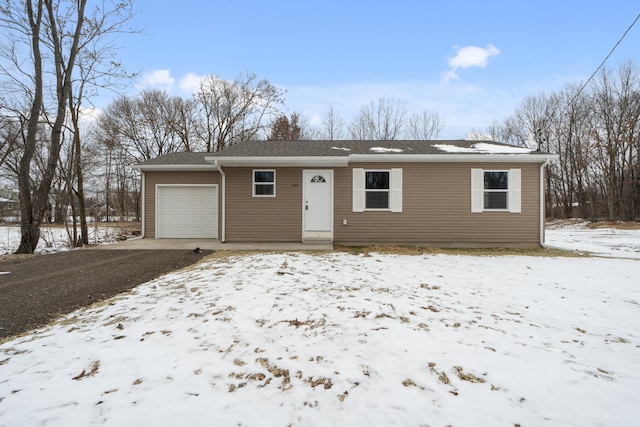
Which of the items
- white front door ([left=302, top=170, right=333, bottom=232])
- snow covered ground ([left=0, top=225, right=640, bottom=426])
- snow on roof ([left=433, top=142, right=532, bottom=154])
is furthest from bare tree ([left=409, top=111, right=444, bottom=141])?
snow covered ground ([left=0, top=225, right=640, bottom=426])

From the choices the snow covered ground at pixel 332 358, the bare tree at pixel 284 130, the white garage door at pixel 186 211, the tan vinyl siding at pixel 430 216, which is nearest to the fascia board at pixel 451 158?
the tan vinyl siding at pixel 430 216

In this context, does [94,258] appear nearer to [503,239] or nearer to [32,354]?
[32,354]

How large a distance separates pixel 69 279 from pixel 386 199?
25.9ft

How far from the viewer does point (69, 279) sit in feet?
16.8

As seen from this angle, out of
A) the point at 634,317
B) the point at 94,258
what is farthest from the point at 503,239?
the point at 94,258

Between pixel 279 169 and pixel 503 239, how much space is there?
23.9ft

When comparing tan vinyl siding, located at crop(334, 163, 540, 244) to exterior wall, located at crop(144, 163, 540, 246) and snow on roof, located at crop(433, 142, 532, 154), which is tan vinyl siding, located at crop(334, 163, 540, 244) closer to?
exterior wall, located at crop(144, 163, 540, 246)

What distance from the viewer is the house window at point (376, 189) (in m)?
9.45

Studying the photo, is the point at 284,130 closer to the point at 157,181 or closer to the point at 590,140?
the point at 157,181

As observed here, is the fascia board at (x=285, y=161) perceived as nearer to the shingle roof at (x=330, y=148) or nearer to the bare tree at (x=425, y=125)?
the shingle roof at (x=330, y=148)

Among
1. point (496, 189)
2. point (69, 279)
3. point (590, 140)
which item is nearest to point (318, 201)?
point (496, 189)

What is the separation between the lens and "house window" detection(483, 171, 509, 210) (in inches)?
365

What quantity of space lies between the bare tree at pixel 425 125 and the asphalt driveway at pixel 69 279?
23.0 meters

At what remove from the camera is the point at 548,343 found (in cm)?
284
